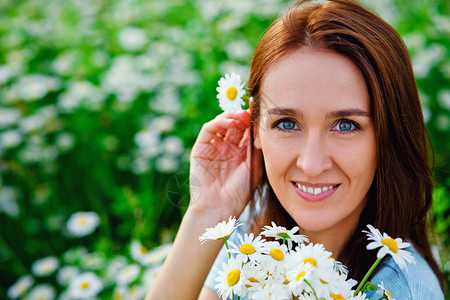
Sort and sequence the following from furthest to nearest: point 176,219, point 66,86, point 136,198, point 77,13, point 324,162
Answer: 1. point 77,13
2. point 66,86
3. point 176,219
4. point 136,198
5. point 324,162

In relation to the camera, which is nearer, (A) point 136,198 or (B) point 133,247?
(B) point 133,247

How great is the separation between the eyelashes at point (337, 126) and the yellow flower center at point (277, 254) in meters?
0.34

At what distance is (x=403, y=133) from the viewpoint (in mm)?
1136

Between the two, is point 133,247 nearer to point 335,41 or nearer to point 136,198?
point 136,198

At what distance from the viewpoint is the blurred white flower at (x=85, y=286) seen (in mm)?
1871

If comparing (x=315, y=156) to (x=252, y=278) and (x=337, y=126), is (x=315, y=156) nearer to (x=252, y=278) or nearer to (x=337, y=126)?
(x=337, y=126)

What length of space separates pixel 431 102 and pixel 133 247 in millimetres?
1720

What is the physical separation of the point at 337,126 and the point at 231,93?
11.4 inches

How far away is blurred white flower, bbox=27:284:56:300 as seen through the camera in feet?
6.98

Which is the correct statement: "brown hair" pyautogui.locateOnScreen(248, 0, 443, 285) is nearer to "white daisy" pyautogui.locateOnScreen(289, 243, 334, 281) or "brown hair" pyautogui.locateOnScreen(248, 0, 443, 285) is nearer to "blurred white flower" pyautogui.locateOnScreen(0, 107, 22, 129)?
"white daisy" pyautogui.locateOnScreen(289, 243, 334, 281)

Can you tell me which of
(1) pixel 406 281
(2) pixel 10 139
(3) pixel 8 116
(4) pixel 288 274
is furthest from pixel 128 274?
(3) pixel 8 116

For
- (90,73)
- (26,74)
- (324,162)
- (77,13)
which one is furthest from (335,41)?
(77,13)

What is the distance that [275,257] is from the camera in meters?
0.81

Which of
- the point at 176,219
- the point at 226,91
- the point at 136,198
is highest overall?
the point at 226,91
